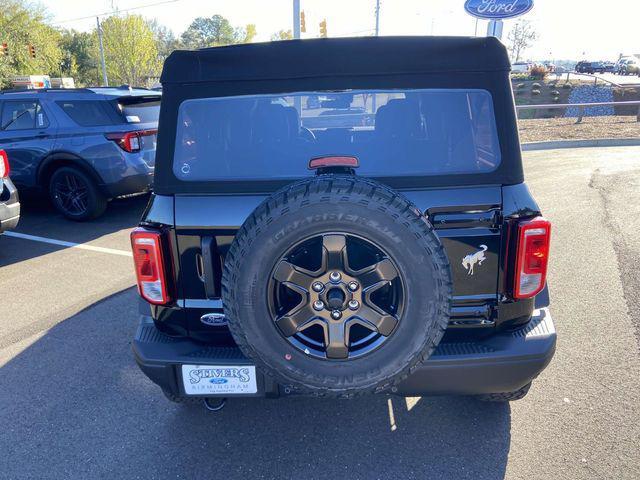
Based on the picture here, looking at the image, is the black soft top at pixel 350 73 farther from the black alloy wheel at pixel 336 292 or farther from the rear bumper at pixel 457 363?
the rear bumper at pixel 457 363

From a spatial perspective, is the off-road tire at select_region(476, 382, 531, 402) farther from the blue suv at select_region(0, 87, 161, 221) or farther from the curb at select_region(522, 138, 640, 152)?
the curb at select_region(522, 138, 640, 152)

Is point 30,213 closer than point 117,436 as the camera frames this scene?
No

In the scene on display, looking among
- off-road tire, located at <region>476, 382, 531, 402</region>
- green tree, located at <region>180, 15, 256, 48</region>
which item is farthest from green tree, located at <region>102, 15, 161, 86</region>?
off-road tire, located at <region>476, 382, 531, 402</region>

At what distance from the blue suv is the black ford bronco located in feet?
16.4

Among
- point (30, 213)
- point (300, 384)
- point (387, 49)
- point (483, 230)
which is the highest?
point (387, 49)

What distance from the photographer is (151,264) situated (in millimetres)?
2254

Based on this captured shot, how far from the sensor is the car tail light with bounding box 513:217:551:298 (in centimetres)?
213

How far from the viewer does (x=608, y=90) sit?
103ft

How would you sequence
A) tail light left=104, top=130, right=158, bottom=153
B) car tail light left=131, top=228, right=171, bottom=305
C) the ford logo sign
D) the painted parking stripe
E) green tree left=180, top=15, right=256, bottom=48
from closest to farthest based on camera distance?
1. car tail light left=131, top=228, right=171, bottom=305
2. the painted parking stripe
3. tail light left=104, top=130, right=158, bottom=153
4. the ford logo sign
5. green tree left=180, top=15, right=256, bottom=48

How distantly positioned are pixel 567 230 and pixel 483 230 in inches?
192

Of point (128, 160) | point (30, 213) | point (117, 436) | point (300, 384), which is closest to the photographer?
point (300, 384)

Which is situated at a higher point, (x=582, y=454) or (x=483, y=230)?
(x=483, y=230)

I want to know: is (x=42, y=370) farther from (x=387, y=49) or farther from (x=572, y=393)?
(x=572, y=393)

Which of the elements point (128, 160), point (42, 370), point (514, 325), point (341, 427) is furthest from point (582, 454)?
point (128, 160)
